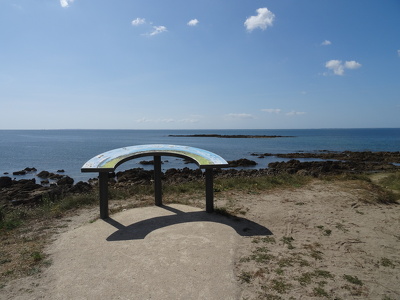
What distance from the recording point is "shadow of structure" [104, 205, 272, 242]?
606 centimetres

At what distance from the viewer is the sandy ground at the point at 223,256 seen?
12.8 feet

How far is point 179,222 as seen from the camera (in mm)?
6789

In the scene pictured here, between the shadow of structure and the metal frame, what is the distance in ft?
1.69

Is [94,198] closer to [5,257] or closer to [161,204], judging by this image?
[161,204]

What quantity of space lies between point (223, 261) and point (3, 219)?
6.41 m

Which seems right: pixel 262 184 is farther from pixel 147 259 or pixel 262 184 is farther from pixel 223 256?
pixel 147 259

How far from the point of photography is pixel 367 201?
8859 millimetres

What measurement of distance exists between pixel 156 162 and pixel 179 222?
2410 mm

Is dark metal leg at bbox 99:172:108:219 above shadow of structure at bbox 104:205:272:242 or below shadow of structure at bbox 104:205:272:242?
above

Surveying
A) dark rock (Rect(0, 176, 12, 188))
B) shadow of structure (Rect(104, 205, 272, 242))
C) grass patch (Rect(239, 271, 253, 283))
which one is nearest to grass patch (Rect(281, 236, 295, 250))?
shadow of structure (Rect(104, 205, 272, 242))

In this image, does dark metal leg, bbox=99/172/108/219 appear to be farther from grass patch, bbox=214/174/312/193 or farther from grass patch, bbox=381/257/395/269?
grass patch, bbox=381/257/395/269

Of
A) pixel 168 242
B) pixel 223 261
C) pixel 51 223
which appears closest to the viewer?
pixel 223 261

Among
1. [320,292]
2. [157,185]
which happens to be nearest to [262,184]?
[157,185]

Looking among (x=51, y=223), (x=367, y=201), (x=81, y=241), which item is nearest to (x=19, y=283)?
(x=81, y=241)
